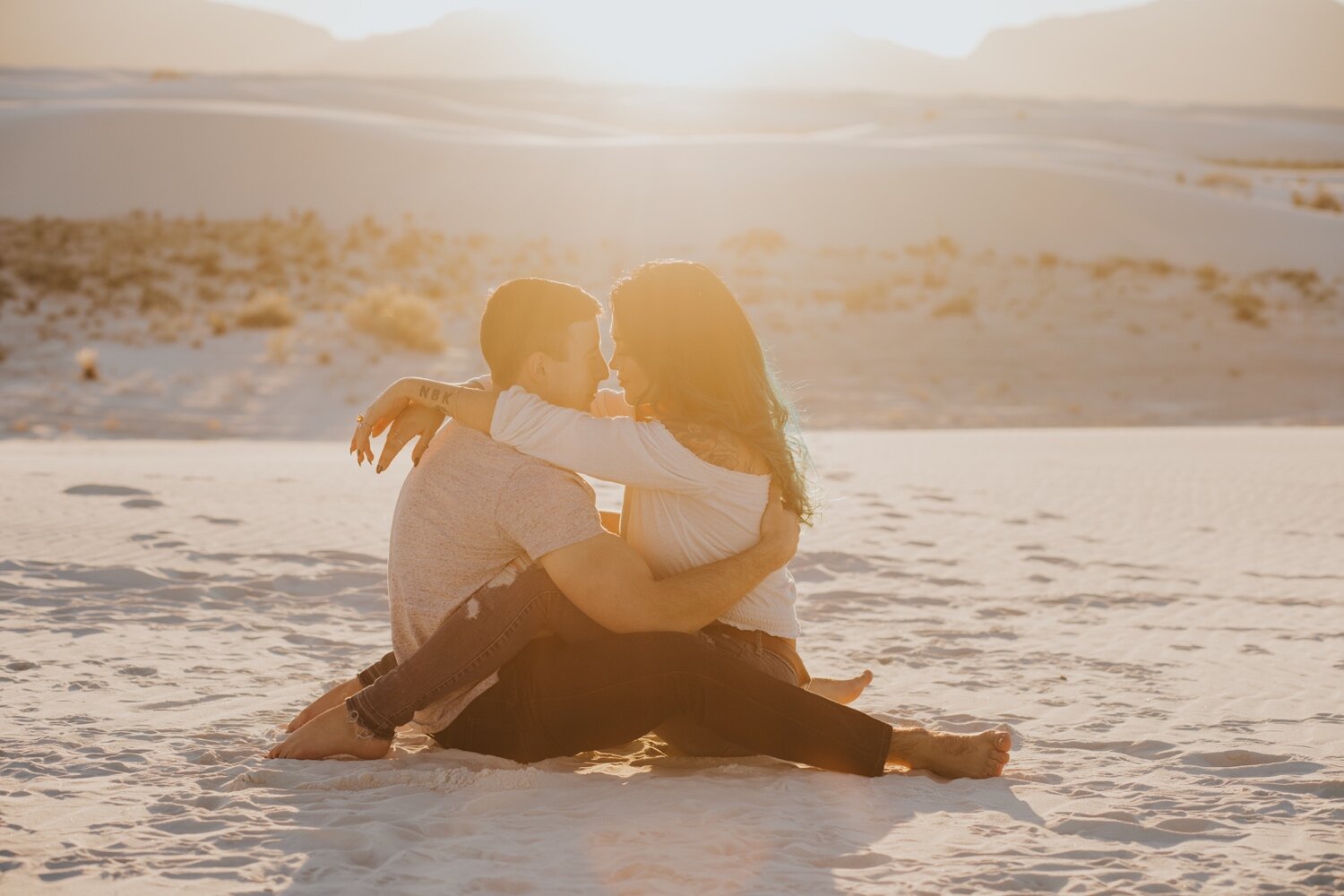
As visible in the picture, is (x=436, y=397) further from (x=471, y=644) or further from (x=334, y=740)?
(x=334, y=740)

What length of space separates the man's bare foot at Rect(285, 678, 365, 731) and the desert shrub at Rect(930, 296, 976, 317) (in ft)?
66.0

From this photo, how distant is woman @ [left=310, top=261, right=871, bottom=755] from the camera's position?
380 cm

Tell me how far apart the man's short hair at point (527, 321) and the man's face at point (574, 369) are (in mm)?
21

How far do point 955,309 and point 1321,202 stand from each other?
69.8ft

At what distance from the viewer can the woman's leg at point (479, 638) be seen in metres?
3.80

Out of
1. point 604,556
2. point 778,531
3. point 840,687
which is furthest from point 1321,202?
point 604,556

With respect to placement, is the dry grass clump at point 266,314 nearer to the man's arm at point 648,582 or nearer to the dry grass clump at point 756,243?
the dry grass clump at point 756,243

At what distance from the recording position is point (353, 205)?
109ft

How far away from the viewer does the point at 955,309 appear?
23.7 metres

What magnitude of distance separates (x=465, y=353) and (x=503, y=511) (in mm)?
15800

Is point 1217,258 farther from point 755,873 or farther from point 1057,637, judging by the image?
point 755,873

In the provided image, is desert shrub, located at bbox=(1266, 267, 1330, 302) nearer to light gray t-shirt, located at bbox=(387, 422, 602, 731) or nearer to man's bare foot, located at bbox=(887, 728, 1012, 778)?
man's bare foot, located at bbox=(887, 728, 1012, 778)

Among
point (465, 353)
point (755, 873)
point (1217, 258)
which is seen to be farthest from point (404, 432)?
point (1217, 258)

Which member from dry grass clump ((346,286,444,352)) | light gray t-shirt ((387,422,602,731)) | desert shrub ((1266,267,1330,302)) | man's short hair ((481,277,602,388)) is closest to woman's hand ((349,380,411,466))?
light gray t-shirt ((387,422,602,731))
